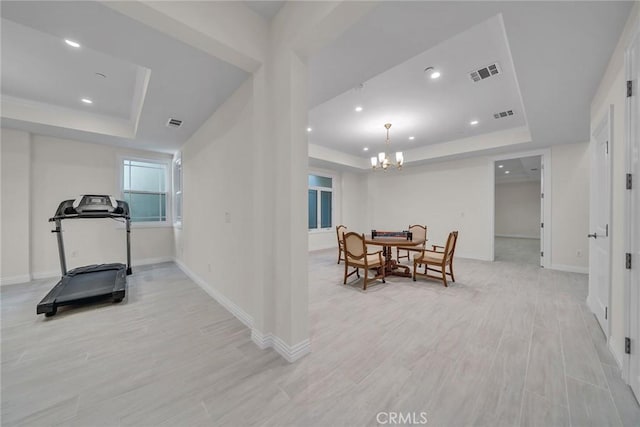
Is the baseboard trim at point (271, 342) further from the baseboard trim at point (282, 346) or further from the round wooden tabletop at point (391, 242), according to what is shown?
the round wooden tabletop at point (391, 242)

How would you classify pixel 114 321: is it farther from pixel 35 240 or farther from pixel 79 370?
pixel 35 240

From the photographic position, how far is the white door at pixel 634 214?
1439 millimetres

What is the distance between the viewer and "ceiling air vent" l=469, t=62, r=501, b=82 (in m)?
2.72

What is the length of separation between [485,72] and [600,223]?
2.16m

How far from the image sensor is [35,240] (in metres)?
4.11

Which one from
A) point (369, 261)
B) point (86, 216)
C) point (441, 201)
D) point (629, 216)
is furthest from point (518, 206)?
point (86, 216)

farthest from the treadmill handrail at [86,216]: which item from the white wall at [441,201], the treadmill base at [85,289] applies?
the white wall at [441,201]

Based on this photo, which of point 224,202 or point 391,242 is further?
point 391,242

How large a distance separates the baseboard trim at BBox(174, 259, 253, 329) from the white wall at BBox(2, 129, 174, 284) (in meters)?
2.06

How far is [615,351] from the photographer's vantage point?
1847mm

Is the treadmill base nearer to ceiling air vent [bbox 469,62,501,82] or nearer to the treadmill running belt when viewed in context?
the treadmill running belt

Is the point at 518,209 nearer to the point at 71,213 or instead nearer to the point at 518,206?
the point at 518,206

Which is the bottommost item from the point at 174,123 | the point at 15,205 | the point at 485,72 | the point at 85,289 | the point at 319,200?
the point at 85,289
